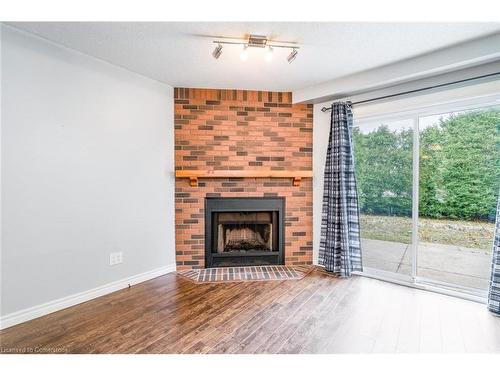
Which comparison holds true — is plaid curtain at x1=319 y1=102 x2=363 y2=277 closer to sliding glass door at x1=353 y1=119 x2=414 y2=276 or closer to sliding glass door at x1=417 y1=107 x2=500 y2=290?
sliding glass door at x1=353 y1=119 x2=414 y2=276

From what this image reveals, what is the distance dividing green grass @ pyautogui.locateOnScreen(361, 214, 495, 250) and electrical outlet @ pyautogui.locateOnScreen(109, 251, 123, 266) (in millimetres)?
2750

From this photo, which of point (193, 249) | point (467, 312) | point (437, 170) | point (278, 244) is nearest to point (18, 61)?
point (193, 249)

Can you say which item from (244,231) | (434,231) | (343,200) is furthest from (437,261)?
(244,231)

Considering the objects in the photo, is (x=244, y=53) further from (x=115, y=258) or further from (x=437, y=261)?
(x=437, y=261)

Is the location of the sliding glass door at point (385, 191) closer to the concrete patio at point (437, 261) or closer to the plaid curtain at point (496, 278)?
the concrete patio at point (437, 261)

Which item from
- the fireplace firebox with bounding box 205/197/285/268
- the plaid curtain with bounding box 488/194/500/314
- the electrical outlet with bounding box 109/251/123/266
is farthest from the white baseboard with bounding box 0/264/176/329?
the plaid curtain with bounding box 488/194/500/314

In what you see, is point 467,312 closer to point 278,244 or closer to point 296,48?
point 278,244

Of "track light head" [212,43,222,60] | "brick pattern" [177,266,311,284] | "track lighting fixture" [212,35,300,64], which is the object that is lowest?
"brick pattern" [177,266,311,284]

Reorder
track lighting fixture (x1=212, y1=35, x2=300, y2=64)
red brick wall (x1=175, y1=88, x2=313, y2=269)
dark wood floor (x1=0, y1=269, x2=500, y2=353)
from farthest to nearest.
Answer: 1. red brick wall (x1=175, y1=88, x2=313, y2=269)
2. track lighting fixture (x1=212, y1=35, x2=300, y2=64)
3. dark wood floor (x1=0, y1=269, x2=500, y2=353)

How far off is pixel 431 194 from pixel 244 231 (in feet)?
7.19

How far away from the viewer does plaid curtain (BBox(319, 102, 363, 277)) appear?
115 inches

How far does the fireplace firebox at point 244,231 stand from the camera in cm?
321

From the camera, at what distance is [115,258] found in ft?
8.49

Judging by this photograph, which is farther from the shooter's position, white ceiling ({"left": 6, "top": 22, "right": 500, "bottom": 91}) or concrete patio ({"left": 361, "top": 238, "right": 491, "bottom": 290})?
concrete patio ({"left": 361, "top": 238, "right": 491, "bottom": 290})
